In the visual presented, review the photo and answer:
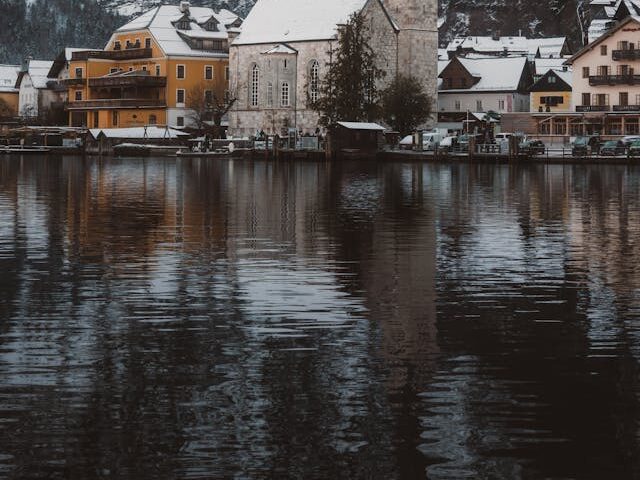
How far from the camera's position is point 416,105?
10744 centimetres

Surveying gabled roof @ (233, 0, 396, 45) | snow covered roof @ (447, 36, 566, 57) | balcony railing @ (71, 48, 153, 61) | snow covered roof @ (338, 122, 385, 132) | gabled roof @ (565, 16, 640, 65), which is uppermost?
snow covered roof @ (447, 36, 566, 57)

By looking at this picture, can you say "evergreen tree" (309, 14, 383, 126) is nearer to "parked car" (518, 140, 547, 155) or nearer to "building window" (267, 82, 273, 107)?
"parked car" (518, 140, 547, 155)

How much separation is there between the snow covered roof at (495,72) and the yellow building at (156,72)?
886 inches

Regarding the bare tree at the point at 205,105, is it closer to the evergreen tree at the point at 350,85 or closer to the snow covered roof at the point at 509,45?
the evergreen tree at the point at 350,85

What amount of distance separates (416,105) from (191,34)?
97.0 ft

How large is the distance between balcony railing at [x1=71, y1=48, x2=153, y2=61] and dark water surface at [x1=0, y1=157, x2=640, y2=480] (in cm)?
9813

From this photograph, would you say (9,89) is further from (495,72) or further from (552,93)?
(552,93)

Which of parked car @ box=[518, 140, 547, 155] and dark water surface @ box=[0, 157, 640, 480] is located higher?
parked car @ box=[518, 140, 547, 155]

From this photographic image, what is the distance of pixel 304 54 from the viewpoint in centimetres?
11712

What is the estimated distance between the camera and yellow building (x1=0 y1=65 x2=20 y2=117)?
150m

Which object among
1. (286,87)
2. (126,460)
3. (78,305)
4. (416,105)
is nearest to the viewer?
(126,460)

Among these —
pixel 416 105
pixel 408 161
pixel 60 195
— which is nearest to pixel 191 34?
pixel 416 105

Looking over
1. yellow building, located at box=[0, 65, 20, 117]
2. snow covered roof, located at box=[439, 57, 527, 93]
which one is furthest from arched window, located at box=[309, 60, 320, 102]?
yellow building, located at box=[0, 65, 20, 117]

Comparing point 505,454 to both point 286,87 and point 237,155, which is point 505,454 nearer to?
point 237,155
